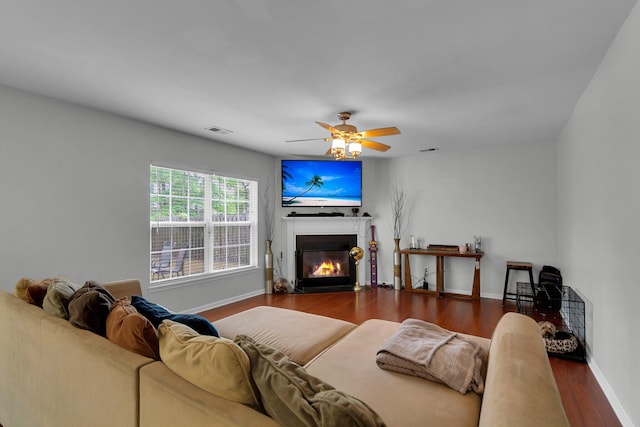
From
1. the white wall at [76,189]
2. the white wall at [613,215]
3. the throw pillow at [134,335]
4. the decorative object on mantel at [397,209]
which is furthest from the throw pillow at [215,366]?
the decorative object on mantel at [397,209]

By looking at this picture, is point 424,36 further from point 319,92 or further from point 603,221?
point 603,221

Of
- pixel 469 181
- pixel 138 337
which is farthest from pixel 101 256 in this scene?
pixel 469 181

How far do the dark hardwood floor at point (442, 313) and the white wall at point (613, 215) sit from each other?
13cm

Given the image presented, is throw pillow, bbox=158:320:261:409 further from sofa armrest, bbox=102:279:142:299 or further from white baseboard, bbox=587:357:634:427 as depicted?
white baseboard, bbox=587:357:634:427

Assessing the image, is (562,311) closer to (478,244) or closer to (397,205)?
(478,244)

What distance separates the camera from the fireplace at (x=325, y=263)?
589 centimetres

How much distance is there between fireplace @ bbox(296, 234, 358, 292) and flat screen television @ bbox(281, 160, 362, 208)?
66 cm

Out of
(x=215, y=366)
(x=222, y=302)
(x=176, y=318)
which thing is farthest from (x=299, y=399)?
(x=222, y=302)

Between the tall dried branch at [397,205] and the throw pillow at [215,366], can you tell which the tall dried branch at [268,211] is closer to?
the tall dried branch at [397,205]

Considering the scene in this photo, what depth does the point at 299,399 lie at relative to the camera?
3.04 feet

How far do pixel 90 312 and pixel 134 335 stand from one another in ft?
1.29

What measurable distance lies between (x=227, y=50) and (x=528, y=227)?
16.7ft

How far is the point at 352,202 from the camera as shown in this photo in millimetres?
6129

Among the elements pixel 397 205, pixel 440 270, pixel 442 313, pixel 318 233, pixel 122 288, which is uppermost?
pixel 397 205
